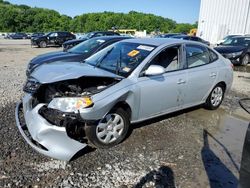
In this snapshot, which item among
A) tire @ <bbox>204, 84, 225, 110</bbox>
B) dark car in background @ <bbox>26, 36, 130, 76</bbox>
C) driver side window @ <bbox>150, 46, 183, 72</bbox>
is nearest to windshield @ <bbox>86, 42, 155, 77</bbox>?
driver side window @ <bbox>150, 46, 183, 72</bbox>

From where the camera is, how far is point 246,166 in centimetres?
190

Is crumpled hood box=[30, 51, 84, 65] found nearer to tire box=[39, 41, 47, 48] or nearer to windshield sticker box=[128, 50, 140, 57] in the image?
windshield sticker box=[128, 50, 140, 57]

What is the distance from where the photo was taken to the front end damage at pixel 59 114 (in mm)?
3459

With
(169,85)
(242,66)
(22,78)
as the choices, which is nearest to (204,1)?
(242,66)

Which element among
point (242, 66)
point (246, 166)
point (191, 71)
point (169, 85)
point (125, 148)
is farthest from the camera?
point (242, 66)

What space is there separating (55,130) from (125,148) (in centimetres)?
120

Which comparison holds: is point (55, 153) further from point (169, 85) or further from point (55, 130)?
point (169, 85)

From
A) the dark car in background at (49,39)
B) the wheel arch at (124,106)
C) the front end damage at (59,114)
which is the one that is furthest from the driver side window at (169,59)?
the dark car in background at (49,39)

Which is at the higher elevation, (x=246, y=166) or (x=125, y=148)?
(x=246, y=166)

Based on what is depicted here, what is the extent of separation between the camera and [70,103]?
362 centimetres

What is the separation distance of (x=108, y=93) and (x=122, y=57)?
1.19 m

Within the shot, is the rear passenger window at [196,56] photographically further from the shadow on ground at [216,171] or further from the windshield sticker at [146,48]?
the shadow on ground at [216,171]

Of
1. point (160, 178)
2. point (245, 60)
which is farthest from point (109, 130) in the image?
point (245, 60)

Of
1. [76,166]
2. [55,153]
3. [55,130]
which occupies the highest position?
[55,130]
